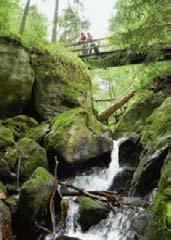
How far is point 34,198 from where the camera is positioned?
324 inches

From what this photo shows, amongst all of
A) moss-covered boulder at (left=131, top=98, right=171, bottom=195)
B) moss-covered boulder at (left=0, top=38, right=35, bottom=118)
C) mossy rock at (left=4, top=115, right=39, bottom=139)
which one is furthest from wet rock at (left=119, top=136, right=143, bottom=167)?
moss-covered boulder at (left=0, top=38, right=35, bottom=118)

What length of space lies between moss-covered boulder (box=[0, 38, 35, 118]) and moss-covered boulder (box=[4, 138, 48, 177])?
3.42m

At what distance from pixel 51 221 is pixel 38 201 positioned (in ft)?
1.70

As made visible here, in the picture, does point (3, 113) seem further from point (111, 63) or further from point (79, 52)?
point (79, 52)

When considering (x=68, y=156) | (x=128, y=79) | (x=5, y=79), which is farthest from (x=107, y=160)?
(x=128, y=79)

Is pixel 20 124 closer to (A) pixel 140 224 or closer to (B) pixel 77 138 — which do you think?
(B) pixel 77 138

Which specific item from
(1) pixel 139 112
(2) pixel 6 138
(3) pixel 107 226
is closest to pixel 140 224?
(3) pixel 107 226

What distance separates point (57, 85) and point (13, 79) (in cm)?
185

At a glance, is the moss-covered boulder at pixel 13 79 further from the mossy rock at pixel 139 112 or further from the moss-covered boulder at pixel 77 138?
the mossy rock at pixel 139 112

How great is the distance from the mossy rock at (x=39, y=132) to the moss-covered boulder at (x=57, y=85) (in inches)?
63.3

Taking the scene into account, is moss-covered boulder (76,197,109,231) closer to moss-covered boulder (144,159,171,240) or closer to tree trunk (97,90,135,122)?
moss-covered boulder (144,159,171,240)

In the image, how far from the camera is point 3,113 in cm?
1462

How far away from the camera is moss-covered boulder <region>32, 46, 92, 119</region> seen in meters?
15.2

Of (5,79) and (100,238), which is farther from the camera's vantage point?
(5,79)
